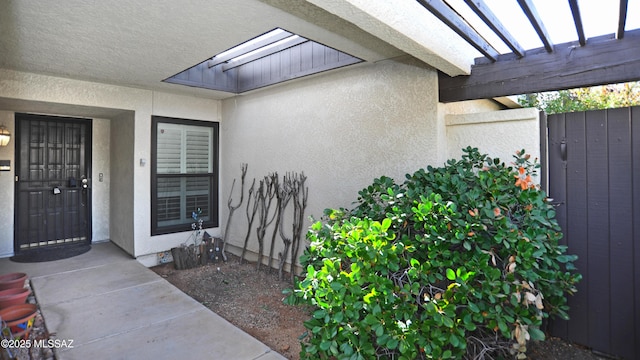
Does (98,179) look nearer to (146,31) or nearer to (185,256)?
(185,256)

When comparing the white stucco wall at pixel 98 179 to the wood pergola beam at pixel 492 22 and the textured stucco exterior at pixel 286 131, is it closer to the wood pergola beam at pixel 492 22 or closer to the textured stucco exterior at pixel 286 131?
the textured stucco exterior at pixel 286 131

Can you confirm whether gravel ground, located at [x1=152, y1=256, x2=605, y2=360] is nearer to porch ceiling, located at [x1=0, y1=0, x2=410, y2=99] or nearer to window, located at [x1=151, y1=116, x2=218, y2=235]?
window, located at [x1=151, y1=116, x2=218, y2=235]

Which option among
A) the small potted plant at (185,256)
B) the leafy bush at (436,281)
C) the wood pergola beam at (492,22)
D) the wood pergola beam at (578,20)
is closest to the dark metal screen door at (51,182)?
the small potted plant at (185,256)

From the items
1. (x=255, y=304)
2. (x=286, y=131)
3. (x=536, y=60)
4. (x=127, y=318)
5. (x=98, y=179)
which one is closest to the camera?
(x=536, y=60)

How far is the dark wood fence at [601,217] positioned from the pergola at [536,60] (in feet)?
1.15

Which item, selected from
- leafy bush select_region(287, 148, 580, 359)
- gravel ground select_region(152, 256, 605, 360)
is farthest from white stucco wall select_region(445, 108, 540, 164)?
gravel ground select_region(152, 256, 605, 360)

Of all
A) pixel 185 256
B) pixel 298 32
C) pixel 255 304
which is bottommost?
pixel 255 304

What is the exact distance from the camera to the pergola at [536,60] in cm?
224

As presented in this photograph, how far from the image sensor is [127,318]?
3.36m

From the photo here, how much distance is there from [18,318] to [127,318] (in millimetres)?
872

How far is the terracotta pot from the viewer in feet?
9.74

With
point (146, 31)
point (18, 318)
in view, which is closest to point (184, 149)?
point (146, 31)

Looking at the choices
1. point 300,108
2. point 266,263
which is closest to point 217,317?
point 266,263

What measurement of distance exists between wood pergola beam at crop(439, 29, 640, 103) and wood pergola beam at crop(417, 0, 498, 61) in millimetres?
266
